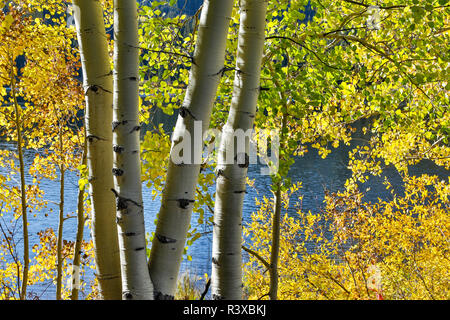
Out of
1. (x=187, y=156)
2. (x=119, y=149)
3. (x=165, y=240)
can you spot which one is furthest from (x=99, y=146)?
(x=165, y=240)

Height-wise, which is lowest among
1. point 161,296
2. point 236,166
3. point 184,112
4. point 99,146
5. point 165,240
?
point 161,296

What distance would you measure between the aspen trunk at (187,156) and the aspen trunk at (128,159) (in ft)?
0.29

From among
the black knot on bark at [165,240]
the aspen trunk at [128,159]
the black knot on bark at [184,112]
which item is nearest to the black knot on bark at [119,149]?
the aspen trunk at [128,159]

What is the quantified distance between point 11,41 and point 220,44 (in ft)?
13.5

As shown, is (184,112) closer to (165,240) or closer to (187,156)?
(187,156)

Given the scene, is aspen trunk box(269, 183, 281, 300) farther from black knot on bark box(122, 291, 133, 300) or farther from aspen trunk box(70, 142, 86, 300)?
black knot on bark box(122, 291, 133, 300)

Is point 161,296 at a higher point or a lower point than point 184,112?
lower

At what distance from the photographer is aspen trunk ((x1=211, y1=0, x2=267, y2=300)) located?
87.8 inches

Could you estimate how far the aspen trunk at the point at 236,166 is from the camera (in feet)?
7.32

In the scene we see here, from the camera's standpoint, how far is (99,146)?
2254mm

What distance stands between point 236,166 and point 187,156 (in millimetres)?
292

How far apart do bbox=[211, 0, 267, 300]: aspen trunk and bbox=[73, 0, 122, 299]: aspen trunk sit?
543 millimetres

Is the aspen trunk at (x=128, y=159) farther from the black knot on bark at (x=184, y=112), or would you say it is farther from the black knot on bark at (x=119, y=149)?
the black knot on bark at (x=184, y=112)

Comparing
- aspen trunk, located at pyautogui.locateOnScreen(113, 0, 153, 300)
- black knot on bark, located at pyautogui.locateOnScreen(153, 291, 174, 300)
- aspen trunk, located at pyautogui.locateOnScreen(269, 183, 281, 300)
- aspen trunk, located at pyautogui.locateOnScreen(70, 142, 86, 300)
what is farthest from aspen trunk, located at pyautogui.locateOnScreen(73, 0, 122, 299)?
aspen trunk, located at pyautogui.locateOnScreen(70, 142, 86, 300)
